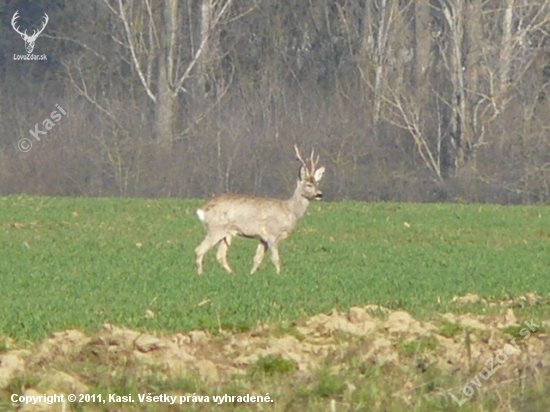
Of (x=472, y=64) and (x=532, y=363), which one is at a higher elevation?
(x=472, y=64)

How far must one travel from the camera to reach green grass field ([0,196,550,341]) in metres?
12.0

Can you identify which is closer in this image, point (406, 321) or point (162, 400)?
point (162, 400)

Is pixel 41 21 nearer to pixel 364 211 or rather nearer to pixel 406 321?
pixel 364 211

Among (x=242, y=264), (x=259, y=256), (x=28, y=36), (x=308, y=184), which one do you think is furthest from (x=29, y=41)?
(x=259, y=256)

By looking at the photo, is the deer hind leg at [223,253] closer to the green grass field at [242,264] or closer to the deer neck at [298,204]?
the green grass field at [242,264]

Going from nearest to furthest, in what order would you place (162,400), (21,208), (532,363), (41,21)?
(162,400) < (532,363) < (21,208) < (41,21)

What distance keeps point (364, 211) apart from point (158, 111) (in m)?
13.7

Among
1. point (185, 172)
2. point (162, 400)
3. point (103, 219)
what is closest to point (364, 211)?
point (103, 219)

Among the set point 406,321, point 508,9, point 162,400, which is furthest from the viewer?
point 508,9

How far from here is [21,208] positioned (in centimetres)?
2345
